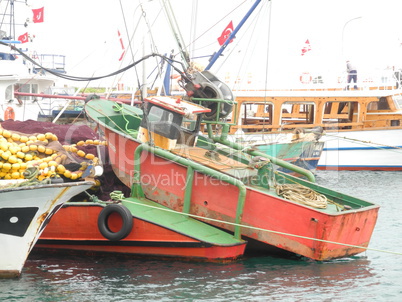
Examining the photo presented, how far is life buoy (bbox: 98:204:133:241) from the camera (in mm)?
11375

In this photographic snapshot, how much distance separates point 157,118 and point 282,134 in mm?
14539

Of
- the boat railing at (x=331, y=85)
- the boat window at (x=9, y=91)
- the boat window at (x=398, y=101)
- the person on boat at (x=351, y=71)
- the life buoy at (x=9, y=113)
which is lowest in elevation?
the life buoy at (x=9, y=113)

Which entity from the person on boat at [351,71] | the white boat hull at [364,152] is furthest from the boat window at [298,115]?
the person on boat at [351,71]

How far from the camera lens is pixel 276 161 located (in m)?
13.2

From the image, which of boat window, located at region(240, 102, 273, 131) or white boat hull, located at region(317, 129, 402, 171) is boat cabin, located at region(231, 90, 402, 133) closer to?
boat window, located at region(240, 102, 273, 131)

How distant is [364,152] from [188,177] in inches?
822

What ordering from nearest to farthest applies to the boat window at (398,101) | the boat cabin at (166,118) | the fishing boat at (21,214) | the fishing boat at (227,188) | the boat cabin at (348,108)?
the fishing boat at (21,214)
the fishing boat at (227,188)
the boat cabin at (166,118)
the boat cabin at (348,108)
the boat window at (398,101)

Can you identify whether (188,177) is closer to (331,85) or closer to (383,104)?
(331,85)

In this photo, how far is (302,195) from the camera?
1181 centimetres

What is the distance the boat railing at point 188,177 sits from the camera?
1142cm

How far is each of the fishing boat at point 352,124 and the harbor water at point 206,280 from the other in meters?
18.6

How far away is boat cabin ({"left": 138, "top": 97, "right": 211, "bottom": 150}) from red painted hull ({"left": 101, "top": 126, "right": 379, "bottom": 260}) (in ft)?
1.63

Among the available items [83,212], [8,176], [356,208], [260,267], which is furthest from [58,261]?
[356,208]

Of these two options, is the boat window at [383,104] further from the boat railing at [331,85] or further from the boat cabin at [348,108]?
the boat railing at [331,85]
